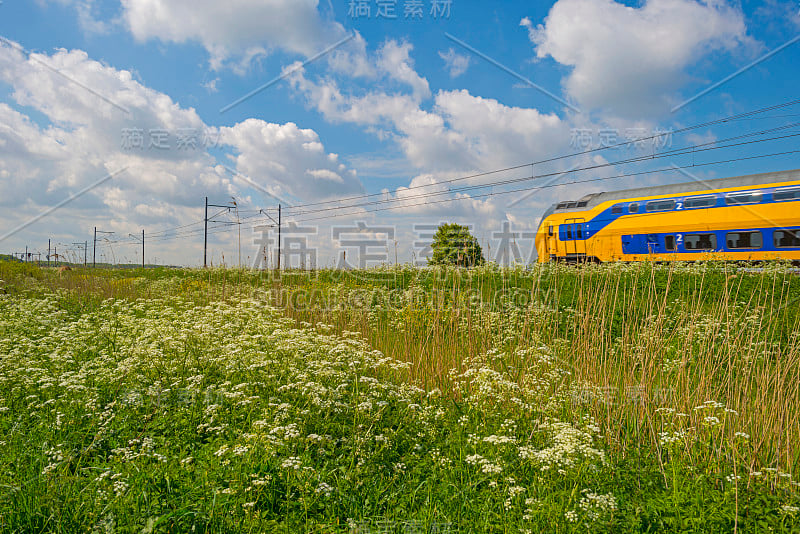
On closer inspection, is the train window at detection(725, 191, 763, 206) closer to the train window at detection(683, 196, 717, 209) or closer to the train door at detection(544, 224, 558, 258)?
the train window at detection(683, 196, 717, 209)

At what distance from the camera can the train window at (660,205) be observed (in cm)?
1642

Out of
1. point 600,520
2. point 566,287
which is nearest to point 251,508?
point 600,520

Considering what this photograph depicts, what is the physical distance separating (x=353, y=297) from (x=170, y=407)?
6059 millimetres

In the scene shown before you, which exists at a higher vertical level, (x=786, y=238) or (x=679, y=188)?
(x=679, y=188)

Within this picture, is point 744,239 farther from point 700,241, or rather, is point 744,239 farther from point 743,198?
point 743,198

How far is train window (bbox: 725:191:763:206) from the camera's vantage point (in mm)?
14402

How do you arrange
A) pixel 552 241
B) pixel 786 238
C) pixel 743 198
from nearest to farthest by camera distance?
pixel 786 238
pixel 743 198
pixel 552 241

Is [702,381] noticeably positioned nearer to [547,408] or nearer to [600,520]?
[547,408]

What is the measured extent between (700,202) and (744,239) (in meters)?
1.90

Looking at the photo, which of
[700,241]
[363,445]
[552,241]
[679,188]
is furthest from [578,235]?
[363,445]

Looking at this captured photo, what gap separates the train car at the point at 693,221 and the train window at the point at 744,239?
1.1 inches

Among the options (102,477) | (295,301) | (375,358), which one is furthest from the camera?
(295,301)

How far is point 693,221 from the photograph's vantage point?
52.0 feet

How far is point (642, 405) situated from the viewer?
3.84 meters
